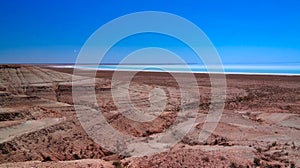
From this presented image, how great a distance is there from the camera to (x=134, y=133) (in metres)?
14.7

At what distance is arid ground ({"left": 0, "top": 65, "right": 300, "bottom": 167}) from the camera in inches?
404

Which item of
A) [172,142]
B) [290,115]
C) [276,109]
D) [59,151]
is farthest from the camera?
[276,109]

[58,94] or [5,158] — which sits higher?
[58,94]

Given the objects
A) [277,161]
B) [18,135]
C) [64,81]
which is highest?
[64,81]

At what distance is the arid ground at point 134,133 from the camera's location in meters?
10.2

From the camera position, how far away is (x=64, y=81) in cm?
2655

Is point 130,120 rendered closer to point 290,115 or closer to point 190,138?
point 190,138

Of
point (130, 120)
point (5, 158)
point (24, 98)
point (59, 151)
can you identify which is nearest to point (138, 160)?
point (59, 151)

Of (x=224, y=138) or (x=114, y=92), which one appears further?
(x=114, y=92)

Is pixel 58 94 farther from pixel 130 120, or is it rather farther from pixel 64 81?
pixel 130 120

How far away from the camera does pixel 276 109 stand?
20469mm

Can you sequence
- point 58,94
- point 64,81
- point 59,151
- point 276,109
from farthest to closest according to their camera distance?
point 64,81, point 58,94, point 276,109, point 59,151

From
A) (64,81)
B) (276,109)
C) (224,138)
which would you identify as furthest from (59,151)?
(64,81)

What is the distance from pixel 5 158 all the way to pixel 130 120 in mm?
6419
